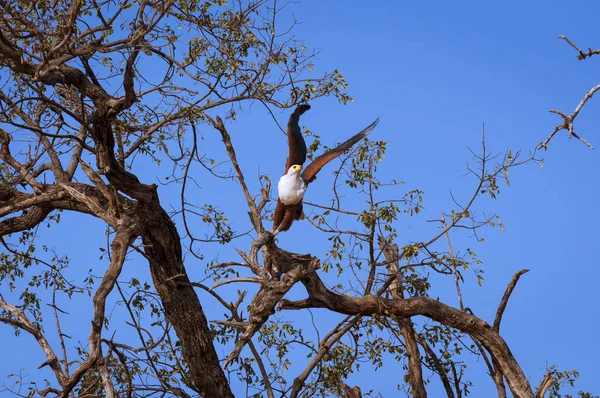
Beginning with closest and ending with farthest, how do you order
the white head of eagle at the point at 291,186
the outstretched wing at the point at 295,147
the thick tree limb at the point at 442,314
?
the white head of eagle at the point at 291,186 → the outstretched wing at the point at 295,147 → the thick tree limb at the point at 442,314

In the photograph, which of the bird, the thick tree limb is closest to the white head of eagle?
the bird

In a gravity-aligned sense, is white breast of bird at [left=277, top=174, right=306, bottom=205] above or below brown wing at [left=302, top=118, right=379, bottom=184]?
below

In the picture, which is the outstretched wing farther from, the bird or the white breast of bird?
the white breast of bird

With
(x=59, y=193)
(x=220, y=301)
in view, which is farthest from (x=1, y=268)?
(x=220, y=301)

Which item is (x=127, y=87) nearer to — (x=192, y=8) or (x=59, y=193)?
(x=192, y=8)

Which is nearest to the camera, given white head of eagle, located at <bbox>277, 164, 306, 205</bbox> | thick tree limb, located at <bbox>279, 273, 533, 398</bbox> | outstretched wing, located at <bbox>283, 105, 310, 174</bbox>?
white head of eagle, located at <bbox>277, 164, 306, 205</bbox>

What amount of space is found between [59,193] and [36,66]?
1.28 metres

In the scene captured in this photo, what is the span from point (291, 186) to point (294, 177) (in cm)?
8

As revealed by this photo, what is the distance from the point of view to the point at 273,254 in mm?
6559

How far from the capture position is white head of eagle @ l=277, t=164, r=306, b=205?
6.45m

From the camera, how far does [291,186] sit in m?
6.46

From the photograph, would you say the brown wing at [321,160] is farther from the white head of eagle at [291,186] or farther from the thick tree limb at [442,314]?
the thick tree limb at [442,314]

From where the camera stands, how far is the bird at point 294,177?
646cm

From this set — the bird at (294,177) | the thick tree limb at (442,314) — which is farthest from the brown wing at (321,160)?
the thick tree limb at (442,314)
